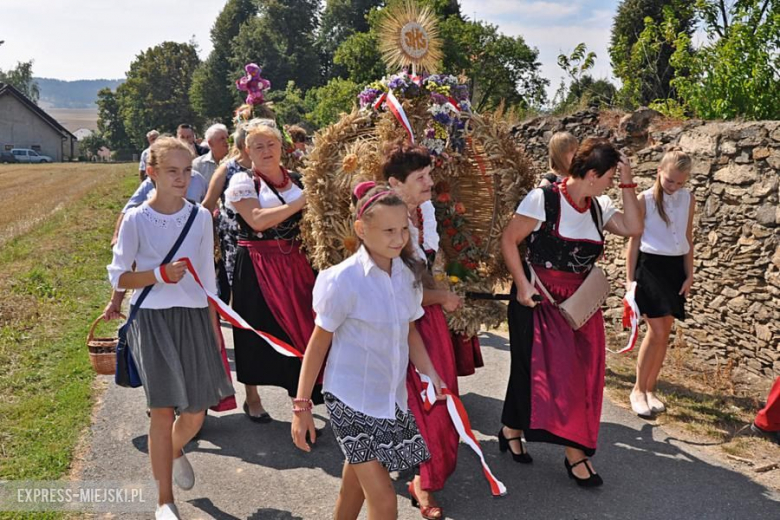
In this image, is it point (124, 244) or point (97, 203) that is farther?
point (97, 203)

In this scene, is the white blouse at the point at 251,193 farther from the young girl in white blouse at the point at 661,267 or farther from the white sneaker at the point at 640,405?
the white sneaker at the point at 640,405

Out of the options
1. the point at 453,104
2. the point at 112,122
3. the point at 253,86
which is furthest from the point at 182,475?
the point at 112,122

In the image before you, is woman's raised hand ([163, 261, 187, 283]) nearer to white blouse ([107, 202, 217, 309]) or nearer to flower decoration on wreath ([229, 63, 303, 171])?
white blouse ([107, 202, 217, 309])

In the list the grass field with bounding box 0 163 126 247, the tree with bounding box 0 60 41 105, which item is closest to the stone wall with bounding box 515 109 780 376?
the grass field with bounding box 0 163 126 247

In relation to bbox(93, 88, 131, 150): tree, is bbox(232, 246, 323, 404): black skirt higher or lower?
lower

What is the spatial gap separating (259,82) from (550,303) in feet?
9.94

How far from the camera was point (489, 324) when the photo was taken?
4984 millimetres

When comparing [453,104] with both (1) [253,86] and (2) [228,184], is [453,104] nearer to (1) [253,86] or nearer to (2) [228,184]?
(2) [228,184]

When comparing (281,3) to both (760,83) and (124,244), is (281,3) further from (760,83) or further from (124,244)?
(124,244)

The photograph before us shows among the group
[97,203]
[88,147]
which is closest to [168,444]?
[97,203]

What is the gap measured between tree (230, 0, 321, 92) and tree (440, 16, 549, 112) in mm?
24144

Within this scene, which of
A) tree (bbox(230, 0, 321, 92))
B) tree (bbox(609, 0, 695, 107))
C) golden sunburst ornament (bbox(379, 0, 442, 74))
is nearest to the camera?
golden sunburst ornament (bbox(379, 0, 442, 74))

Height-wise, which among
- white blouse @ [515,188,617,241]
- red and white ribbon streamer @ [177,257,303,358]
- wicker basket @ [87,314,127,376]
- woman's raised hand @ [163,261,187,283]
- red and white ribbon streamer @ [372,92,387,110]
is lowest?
wicker basket @ [87,314,127,376]

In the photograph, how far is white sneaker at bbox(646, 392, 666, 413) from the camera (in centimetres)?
559
